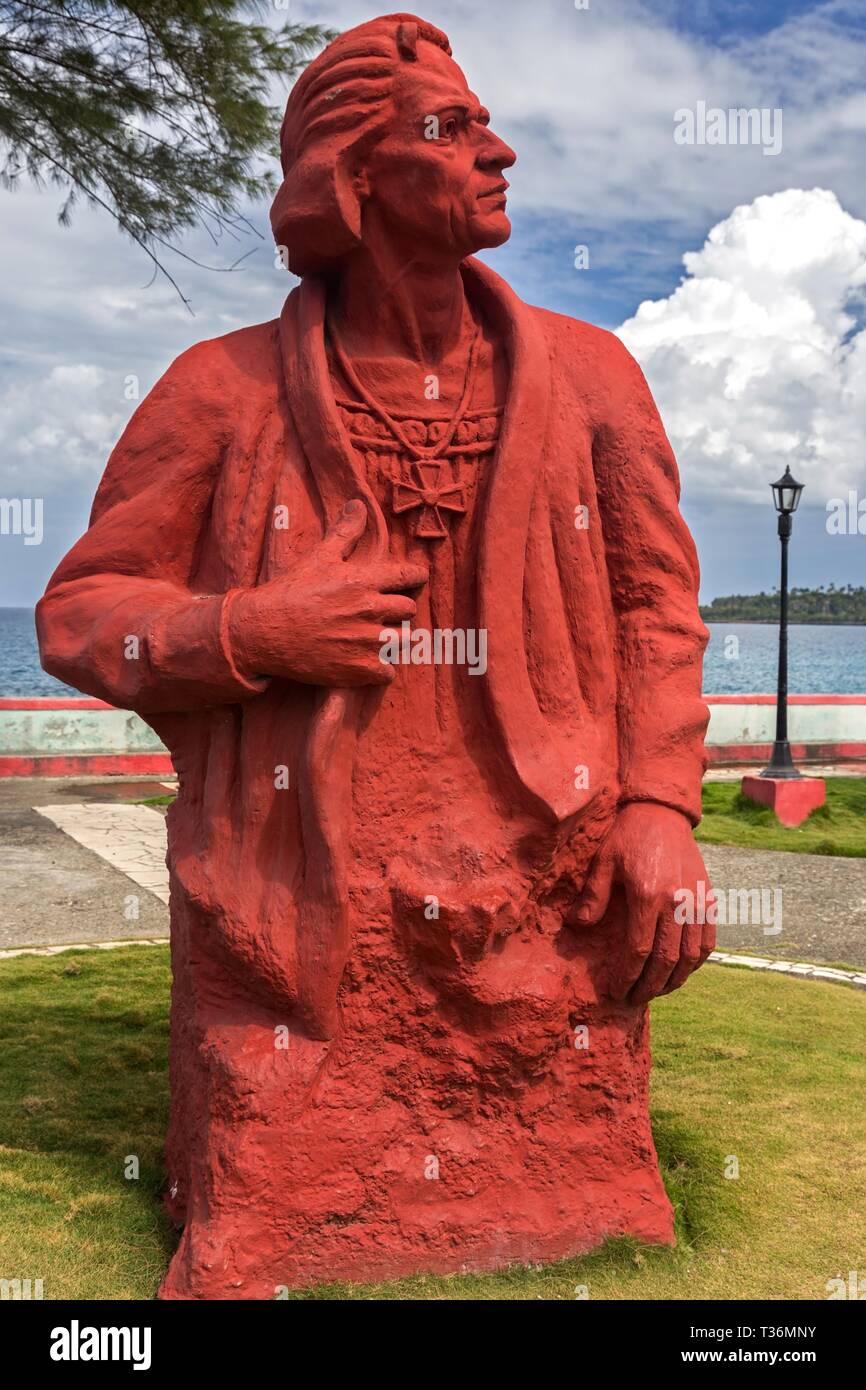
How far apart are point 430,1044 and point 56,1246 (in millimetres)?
938

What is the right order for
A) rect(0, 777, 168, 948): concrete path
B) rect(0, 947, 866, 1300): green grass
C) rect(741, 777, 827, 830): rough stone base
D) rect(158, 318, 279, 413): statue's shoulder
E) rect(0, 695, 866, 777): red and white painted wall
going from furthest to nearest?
1. rect(0, 695, 866, 777): red and white painted wall
2. rect(741, 777, 827, 830): rough stone base
3. rect(0, 777, 168, 948): concrete path
4. rect(158, 318, 279, 413): statue's shoulder
5. rect(0, 947, 866, 1300): green grass

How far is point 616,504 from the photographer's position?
3045 mm

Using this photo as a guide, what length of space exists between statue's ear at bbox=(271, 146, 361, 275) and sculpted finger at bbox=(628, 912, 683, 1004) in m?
1.66

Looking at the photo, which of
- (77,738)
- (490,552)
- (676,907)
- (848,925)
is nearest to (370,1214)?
(676,907)

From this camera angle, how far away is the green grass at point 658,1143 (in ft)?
9.32

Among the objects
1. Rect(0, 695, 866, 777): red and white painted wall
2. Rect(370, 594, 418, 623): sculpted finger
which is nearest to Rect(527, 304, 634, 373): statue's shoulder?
Rect(370, 594, 418, 623): sculpted finger

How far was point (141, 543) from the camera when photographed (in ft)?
9.73

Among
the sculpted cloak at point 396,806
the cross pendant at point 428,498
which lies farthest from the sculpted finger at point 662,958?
the cross pendant at point 428,498

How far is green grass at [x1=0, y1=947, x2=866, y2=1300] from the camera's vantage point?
2840 millimetres

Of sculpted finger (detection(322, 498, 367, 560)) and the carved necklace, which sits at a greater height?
the carved necklace

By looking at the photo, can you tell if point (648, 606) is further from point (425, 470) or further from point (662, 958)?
point (662, 958)

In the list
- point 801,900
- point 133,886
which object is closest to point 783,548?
point 801,900

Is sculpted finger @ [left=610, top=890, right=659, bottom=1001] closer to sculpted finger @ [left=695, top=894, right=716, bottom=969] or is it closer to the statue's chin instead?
sculpted finger @ [left=695, top=894, right=716, bottom=969]

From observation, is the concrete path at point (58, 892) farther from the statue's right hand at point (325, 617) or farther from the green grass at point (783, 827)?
the green grass at point (783, 827)
